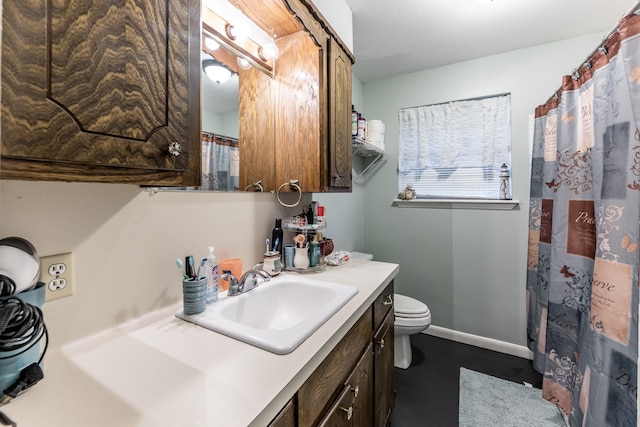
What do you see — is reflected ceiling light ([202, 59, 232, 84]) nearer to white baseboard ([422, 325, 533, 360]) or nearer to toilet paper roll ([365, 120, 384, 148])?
toilet paper roll ([365, 120, 384, 148])

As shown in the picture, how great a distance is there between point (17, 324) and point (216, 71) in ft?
3.52

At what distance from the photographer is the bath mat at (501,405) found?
1495mm

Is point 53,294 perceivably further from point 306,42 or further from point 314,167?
point 306,42

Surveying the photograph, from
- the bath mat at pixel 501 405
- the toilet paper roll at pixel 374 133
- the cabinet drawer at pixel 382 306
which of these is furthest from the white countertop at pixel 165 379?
the toilet paper roll at pixel 374 133

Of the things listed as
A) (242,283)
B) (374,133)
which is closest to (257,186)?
(242,283)

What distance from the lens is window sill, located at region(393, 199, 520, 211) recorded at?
6.93 ft

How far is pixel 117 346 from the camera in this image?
0.73m

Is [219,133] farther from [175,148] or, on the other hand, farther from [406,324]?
[406,324]

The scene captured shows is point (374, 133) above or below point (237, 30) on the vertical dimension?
below

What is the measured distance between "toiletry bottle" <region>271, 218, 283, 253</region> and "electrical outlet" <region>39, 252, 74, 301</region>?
786mm

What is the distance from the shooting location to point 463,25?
5.85 ft

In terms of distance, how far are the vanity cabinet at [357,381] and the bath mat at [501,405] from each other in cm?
51

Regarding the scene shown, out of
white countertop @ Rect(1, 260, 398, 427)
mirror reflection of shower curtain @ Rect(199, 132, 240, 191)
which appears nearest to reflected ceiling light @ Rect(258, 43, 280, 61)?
mirror reflection of shower curtain @ Rect(199, 132, 240, 191)

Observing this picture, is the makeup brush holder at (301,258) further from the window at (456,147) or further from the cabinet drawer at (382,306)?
the window at (456,147)
